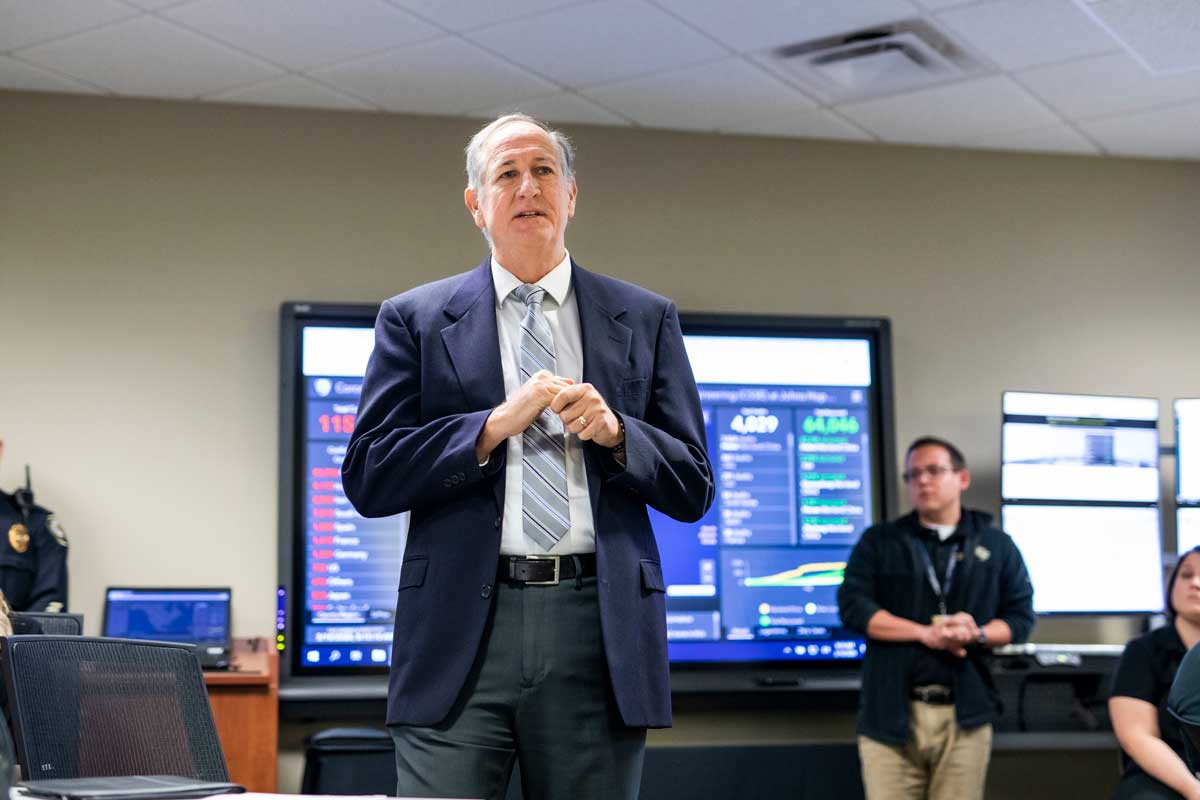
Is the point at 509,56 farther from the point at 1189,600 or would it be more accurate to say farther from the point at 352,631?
the point at 1189,600

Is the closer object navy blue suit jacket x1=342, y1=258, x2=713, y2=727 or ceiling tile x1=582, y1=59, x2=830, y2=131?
navy blue suit jacket x1=342, y1=258, x2=713, y2=727

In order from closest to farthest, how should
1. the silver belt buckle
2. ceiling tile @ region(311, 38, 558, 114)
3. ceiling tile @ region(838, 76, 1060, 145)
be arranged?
the silver belt buckle, ceiling tile @ region(311, 38, 558, 114), ceiling tile @ region(838, 76, 1060, 145)

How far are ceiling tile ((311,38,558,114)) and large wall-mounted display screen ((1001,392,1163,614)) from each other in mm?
2162

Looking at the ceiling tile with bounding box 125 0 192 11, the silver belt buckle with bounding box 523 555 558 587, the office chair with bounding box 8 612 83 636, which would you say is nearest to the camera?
the silver belt buckle with bounding box 523 555 558 587

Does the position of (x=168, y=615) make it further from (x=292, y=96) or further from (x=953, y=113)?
(x=953, y=113)

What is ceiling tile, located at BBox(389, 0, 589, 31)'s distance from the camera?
4078 mm

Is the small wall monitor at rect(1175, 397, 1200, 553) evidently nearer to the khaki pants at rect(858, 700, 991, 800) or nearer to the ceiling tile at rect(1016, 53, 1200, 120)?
the ceiling tile at rect(1016, 53, 1200, 120)

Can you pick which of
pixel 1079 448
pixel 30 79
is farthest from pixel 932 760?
pixel 30 79

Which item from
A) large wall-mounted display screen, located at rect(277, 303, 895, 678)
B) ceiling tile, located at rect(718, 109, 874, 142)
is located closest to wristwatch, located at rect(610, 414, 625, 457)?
large wall-mounted display screen, located at rect(277, 303, 895, 678)

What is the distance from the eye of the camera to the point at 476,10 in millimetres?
4137

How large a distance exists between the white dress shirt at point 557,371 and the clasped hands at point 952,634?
8.90 ft

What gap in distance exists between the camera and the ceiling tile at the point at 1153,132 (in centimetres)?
515

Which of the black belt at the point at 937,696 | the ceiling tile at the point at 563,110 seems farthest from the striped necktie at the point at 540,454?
the ceiling tile at the point at 563,110

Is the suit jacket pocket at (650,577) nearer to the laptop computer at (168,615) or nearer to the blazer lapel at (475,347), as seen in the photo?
the blazer lapel at (475,347)
